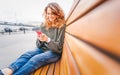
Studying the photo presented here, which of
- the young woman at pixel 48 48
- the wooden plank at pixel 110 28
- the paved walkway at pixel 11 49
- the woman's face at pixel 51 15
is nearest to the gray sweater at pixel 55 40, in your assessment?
the young woman at pixel 48 48

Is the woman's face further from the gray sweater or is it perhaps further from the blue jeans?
the blue jeans

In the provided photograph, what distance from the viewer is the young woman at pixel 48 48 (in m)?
2.13

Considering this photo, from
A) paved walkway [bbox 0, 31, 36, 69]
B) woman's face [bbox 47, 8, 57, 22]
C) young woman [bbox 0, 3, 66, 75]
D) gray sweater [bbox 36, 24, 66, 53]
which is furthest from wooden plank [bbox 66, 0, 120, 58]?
paved walkway [bbox 0, 31, 36, 69]

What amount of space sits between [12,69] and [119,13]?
6.12ft

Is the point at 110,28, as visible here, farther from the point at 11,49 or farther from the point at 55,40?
the point at 11,49

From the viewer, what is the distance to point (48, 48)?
2533 millimetres

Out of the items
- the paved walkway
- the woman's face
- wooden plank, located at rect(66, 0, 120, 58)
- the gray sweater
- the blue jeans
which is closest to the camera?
wooden plank, located at rect(66, 0, 120, 58)

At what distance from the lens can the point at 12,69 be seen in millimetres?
2094

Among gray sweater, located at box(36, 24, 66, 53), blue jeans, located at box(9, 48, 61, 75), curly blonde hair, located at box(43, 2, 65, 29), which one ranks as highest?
curly blonde hair, located at box(43, 2, 65, 29)

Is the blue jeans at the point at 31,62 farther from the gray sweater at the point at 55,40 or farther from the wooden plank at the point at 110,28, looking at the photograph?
the wooden plank at the point at 110,28

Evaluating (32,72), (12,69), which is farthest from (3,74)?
(32,72)

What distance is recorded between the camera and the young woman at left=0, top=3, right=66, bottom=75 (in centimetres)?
213

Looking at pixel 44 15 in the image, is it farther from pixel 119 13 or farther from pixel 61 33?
pixel 119 13

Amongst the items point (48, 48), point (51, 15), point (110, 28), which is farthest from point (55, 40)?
point (110, 28)
